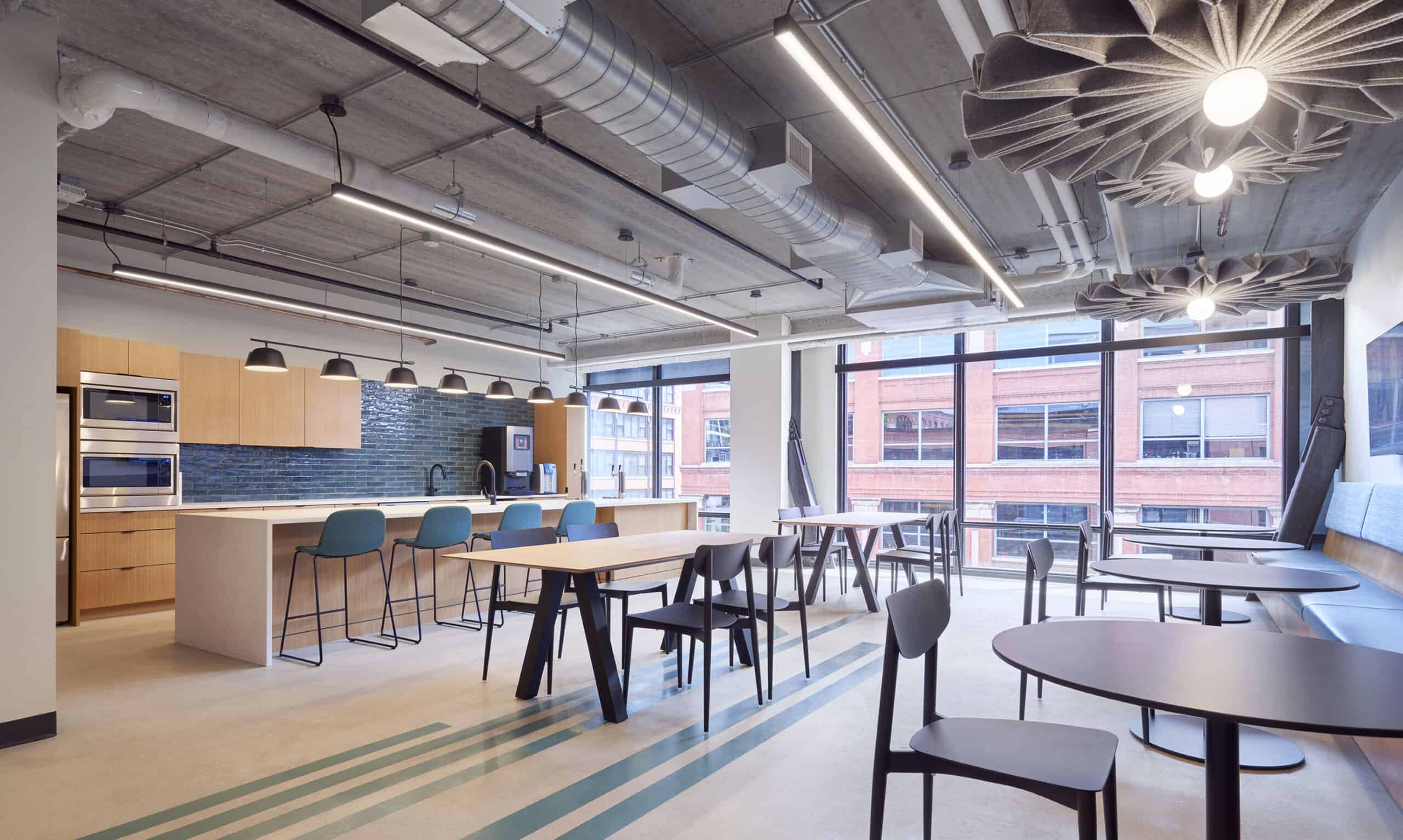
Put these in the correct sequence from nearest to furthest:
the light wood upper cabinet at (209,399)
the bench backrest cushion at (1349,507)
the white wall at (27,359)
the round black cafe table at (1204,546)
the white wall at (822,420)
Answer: the white wall at (27,359)
the round black cafe table at (1204,546)
the bench backrest cushion at (1349,507)
the light wood upper cabinet at (209,399)
the white wall at (822,420)

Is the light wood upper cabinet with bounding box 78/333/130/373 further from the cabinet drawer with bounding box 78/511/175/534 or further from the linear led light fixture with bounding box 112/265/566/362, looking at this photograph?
the cabinet drawer with bounding box 78/511/175/534

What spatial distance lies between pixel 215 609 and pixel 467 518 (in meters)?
1.78

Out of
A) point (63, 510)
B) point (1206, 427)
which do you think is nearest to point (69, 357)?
point (63, 510)

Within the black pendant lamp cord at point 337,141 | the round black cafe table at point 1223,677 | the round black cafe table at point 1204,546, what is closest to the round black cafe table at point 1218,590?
the round black cafe table at point 1204,546

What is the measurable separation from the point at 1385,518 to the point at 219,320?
10.1 metres

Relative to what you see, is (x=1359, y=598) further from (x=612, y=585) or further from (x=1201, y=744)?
(x=612, y=585)

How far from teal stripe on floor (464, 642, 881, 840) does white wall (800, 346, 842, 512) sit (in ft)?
19.2

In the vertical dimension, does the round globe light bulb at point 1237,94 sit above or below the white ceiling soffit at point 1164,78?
below

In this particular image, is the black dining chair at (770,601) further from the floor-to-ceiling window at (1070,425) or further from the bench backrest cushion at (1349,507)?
the floor-to-ceiling window at (1070,425)

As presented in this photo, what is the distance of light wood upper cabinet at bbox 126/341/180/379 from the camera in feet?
21.7

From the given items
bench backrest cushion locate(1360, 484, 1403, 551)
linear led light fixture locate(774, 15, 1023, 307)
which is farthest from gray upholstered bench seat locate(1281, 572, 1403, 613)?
linear led light fixture locate(774, 15, 1023, 307)

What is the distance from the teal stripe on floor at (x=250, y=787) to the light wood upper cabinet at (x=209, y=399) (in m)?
5.24

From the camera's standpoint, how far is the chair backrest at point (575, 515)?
686 cm

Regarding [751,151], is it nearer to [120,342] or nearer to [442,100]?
[442,100]
